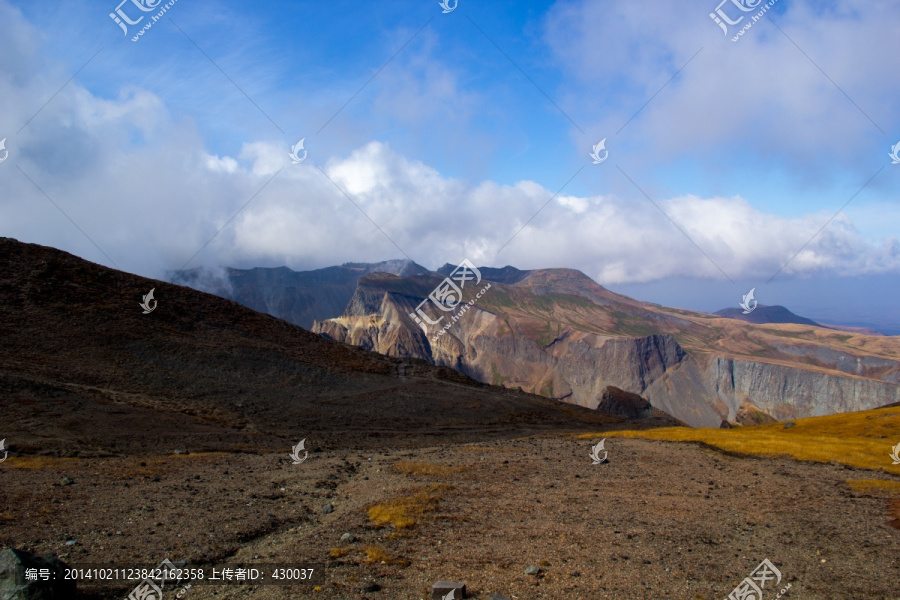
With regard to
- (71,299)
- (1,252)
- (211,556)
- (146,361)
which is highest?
(1,252)

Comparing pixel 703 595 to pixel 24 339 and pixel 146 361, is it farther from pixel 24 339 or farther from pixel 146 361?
pixel 24 339

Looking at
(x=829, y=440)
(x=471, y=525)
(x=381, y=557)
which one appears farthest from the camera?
(x=829, y=440)

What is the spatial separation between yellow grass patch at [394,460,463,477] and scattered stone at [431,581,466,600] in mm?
13520

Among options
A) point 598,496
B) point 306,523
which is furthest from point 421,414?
point 306,523

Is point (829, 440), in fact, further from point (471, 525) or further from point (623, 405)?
point (623, 405)

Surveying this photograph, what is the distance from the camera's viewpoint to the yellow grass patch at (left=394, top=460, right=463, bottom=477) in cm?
2409

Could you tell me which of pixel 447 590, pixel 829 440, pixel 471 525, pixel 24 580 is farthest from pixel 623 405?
pixel 24 580

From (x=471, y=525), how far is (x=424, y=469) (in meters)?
9.39

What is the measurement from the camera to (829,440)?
35781 millimetres

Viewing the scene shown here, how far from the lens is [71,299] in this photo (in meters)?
56.8

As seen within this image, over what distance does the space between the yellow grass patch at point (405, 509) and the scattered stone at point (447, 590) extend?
4997 mm

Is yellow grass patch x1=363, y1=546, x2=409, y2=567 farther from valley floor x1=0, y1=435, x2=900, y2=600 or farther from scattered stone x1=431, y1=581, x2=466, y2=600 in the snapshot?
scattered stone x1=431, y1=581, x2=466, y2=600

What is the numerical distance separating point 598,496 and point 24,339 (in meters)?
52.3

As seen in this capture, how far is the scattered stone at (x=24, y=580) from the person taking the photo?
27.9ft
